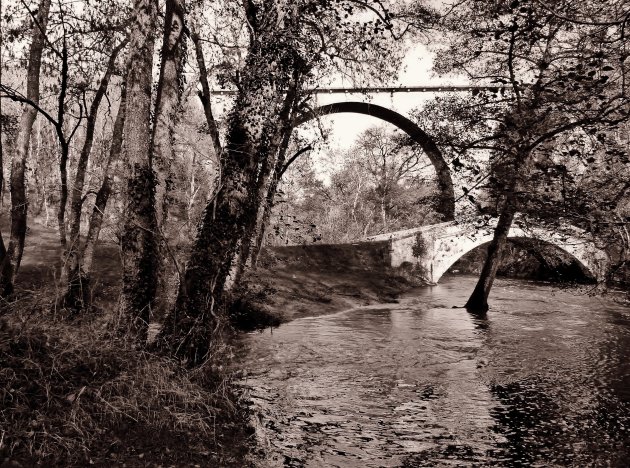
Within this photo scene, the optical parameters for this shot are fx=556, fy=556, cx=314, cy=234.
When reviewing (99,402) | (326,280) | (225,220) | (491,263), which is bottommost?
(99,402)

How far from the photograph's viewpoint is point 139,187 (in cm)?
636

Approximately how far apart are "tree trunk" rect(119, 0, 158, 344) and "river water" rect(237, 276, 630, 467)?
6.64 feet

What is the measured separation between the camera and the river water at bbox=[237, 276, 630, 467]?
611cm

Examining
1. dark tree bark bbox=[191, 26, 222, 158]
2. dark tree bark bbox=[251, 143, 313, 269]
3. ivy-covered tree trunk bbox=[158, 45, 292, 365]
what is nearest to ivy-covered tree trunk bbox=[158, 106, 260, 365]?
ivy-covered tree trunk bbox=[158, 45, 292, 365]

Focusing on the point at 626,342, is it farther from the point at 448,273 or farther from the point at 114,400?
the point at 448,273

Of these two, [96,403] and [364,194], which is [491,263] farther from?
[364,194]

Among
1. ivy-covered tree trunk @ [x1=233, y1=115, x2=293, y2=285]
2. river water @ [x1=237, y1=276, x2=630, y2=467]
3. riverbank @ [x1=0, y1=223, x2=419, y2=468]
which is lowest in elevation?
river water @ [x1=237, y1=276, x2=630, y2=467]

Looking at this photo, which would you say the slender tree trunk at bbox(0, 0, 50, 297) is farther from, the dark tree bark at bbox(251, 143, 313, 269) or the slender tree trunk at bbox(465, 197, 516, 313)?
the slender tree trunk at bbox(465, 197, 516, 313)

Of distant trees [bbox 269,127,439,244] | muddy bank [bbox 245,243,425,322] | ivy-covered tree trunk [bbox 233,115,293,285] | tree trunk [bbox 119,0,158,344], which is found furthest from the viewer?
distant trees [bbox 269,127,439,244]

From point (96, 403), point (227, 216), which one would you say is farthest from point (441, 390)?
point (96, 403)

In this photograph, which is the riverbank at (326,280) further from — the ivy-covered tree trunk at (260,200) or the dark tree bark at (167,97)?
the dark tree bark at (167,97)

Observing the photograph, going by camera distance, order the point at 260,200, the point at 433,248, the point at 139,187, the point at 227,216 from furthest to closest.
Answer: the point at 433,248 < the point at 260,200 < the point at 227,216 < the point at 139,187

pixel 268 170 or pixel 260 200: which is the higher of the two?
pixel 268 170

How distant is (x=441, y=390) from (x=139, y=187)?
213 inches
